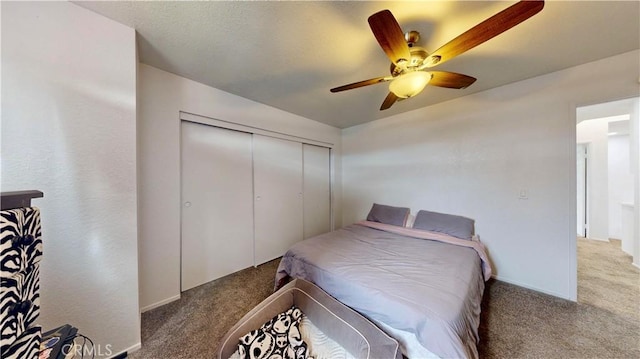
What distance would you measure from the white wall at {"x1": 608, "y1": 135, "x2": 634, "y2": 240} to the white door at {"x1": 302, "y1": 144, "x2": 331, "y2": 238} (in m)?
5.35

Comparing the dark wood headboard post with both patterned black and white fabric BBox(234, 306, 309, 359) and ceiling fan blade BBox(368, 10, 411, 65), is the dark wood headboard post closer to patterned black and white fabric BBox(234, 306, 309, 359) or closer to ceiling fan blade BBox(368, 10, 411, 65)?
patterned black and white fabric BBox(234, 306, 309, 359)

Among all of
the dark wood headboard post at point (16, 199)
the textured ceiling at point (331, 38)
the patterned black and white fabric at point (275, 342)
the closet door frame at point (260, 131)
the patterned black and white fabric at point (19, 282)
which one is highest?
the textured ceiling at point (331, 38)

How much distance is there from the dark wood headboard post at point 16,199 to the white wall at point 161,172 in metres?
1.12

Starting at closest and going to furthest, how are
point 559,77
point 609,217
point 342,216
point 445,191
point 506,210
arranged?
point 559,77
point 506,210
point 445,191
point 609,217
point 342,216

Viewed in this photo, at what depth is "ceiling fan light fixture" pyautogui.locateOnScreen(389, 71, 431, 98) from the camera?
1.34 metres

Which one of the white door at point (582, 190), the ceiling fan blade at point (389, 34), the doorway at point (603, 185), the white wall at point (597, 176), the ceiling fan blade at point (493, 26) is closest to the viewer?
the ceiling fan blade at point (493, 26)

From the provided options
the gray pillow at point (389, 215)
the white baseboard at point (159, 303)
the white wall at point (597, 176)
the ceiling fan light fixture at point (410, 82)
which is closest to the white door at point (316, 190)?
the gray pillow at point (389, 215)

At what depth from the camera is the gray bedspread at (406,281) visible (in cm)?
109

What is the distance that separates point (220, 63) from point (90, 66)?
2.79 feet

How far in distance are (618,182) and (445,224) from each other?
419 cm

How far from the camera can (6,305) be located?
0.64m

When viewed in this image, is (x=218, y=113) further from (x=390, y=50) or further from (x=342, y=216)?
(x=342, y=216)

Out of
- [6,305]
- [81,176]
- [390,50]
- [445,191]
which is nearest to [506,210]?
[445,191]

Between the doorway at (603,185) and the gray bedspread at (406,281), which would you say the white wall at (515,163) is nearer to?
the gray bedspread at (406,281)
